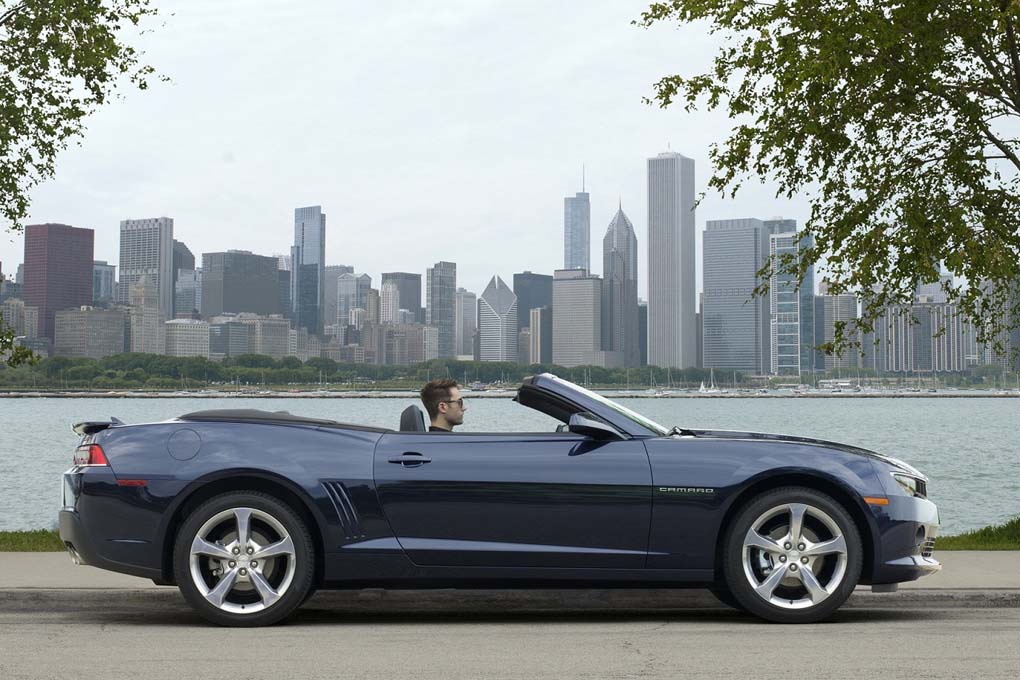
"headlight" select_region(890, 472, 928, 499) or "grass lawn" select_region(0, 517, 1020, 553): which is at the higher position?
"headlight" select_region(890, 472, 928, 499)

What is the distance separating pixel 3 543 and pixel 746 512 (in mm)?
7368

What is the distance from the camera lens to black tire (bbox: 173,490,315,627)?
Result: 7.12 m

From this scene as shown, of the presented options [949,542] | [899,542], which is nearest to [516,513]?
[899,542]

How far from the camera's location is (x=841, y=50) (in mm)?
12641

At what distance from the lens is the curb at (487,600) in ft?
26.1

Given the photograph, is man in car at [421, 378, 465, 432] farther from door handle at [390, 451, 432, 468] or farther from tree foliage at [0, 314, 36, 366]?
tree foliage at [0, 314, 36, 366]

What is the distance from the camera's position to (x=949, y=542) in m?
12.1

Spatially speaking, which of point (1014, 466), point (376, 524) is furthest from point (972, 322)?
point (1014, 466)

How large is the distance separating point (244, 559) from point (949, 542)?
7358 millimetres

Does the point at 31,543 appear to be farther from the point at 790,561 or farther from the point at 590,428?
the point at 790,561

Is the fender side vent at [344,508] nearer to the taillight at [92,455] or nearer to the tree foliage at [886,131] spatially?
the taillight at [92,455]

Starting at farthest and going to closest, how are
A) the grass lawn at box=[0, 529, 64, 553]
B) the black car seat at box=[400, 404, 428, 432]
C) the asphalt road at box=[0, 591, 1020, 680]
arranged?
the grass lawn at box=[0, 529, 64, 553], the black car seat at box=[400, 404, 428, 432], the asphalt road at box=[0, 591, 1020, 680]

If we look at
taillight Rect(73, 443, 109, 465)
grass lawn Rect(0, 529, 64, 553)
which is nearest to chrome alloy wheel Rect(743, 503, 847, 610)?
taillight Rect(73, 443, 109, 465)

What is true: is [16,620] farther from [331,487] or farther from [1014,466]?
[1014,466]
